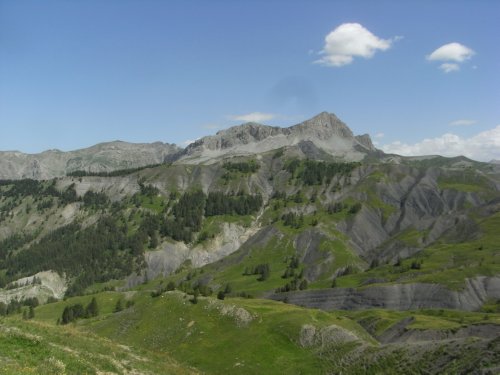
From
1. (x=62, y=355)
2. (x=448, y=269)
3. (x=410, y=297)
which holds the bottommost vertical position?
(x=410, y=297)

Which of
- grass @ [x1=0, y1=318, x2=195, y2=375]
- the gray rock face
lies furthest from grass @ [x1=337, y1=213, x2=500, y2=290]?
grass @ [x1=0, y1=318, x2=195, y2=375]

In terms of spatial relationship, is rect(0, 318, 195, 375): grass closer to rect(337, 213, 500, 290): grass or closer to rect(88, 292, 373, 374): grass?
rect(88, 292, 373, 374): grass

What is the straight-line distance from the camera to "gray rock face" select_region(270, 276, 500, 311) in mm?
149875

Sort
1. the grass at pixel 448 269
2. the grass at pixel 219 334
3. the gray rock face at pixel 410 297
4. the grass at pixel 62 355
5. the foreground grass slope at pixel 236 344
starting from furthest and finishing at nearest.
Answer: the grass at pixel 448 269, the gray rock face at pixel 410 297, the grass at pixel 219 334, the foreground grass slope at pixel 236 344, the grass at pixel 62 355

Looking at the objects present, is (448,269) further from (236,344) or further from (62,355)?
(62,355)

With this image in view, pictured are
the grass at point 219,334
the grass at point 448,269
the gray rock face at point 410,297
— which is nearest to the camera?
the grass at point 219,334

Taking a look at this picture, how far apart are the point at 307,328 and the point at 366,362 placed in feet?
75.8

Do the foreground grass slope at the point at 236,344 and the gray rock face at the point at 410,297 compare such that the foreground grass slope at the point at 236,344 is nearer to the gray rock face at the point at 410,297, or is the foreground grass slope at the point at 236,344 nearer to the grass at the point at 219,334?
the grass at the point at 219,334

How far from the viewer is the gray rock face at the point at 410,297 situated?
149875 millimetres

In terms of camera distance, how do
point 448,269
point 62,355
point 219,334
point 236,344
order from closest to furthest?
point 62,355 < point 236,344 < point 219,334 < point 448,269

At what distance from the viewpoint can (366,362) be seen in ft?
168

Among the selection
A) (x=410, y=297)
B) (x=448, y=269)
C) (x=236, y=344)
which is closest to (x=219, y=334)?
(x=236, y=344)

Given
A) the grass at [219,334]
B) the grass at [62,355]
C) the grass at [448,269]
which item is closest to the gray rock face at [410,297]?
the grass at [448,269]

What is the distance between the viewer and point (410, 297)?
520 feet
